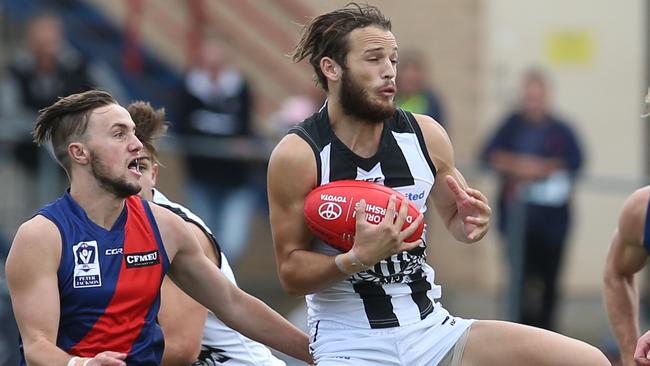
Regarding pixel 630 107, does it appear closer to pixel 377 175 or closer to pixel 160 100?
pixel 160 100

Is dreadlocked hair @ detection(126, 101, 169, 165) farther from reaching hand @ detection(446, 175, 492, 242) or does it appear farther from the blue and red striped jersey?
reaching hand @ detection(446, 175, 492, 242)

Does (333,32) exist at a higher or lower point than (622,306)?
higher

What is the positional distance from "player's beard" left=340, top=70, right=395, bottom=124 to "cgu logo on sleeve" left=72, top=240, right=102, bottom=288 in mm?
1278

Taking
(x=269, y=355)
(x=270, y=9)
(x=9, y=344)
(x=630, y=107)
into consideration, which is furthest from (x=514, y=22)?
(x=269, y=355)

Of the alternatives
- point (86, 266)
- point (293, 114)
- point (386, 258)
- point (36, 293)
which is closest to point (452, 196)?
point (386, 258)

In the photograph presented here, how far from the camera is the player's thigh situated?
232 inches

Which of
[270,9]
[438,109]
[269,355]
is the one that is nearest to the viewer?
[269,355]

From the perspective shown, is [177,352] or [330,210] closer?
[330,210]

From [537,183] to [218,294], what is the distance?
6343 millimetres

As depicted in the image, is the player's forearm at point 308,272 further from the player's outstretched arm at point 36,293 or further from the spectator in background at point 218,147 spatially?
the spectator in background at point 218,147

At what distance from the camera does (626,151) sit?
50.1ft

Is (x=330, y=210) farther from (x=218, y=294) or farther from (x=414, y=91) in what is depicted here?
(x=414, y=91)

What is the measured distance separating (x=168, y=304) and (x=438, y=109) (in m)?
6.23

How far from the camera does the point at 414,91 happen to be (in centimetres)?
1214
